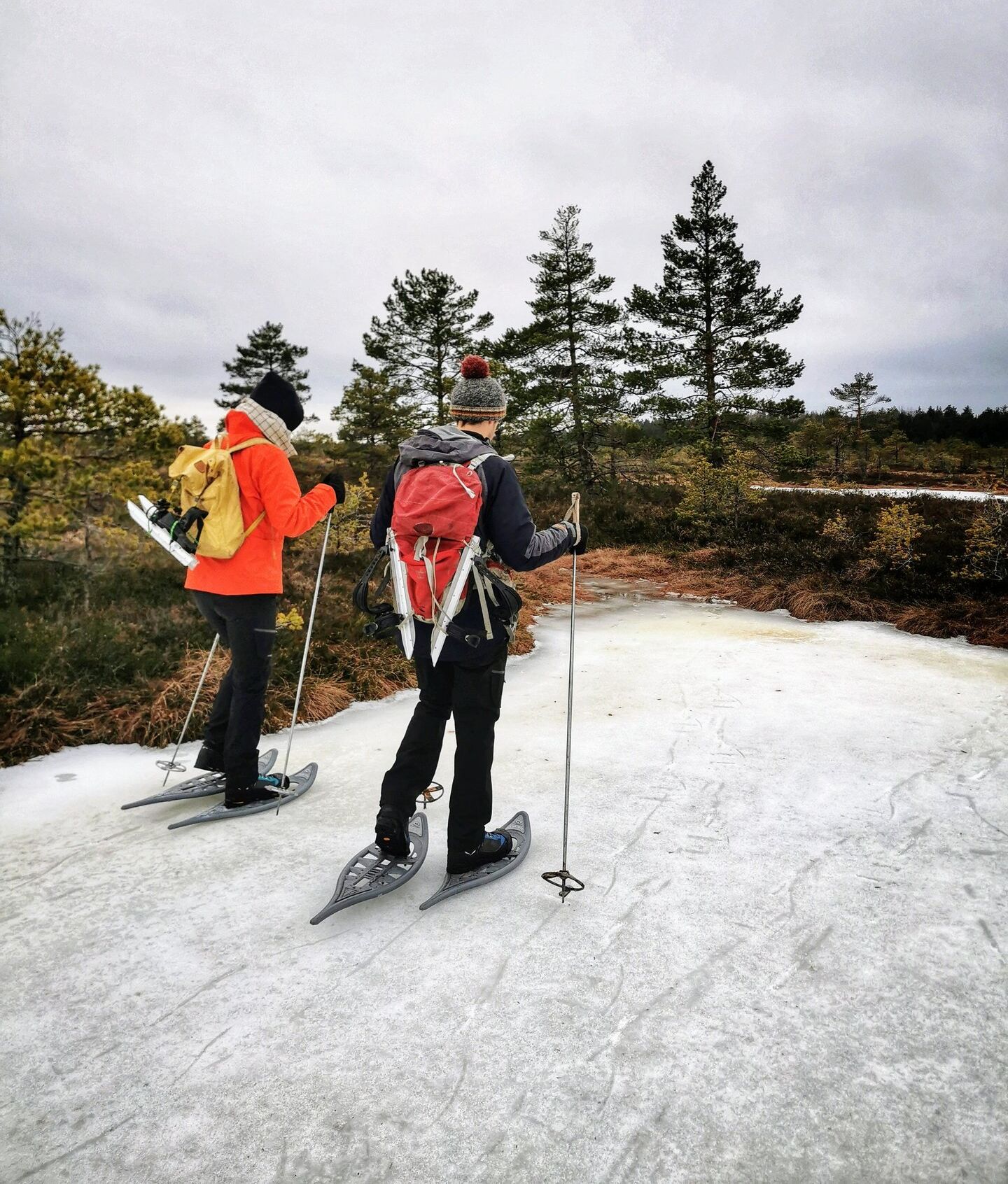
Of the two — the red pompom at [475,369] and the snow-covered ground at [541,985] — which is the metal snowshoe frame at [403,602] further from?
the snow-covered ground at [541,985]

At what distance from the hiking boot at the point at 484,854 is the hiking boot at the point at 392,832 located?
0.23 meters

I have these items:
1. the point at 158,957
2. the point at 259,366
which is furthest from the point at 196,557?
the point at 259,366

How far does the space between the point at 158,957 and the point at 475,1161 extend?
59.6 inches

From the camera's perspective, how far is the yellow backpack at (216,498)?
341 centimetres

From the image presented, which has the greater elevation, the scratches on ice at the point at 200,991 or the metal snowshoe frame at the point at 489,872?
the metal snowshoe frame at the point at 489,872

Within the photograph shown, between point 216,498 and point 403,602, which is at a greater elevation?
point 216,498

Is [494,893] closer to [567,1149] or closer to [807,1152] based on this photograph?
[567,1149]

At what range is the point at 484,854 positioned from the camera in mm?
3191

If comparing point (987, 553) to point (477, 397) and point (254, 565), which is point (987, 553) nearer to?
point (477, 397)

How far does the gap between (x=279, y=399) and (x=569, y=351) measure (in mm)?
20420

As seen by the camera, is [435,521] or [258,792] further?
[258,792]

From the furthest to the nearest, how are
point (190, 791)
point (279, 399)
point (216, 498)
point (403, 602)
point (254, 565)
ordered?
point (190, 791) < point (279, 399) < point (254, 565) < point (216, 498) < point (403, 602)

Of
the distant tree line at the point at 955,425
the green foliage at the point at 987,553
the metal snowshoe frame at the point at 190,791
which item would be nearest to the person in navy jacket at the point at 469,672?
the metal snowshoe frame at the point at 190,791

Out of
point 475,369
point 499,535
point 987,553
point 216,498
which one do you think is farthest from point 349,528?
point 987,553
